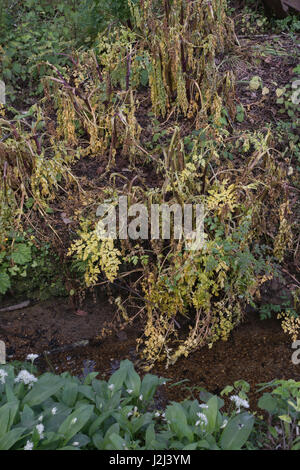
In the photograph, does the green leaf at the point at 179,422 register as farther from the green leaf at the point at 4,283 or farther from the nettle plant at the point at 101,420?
the green leaf at the point at 4,283

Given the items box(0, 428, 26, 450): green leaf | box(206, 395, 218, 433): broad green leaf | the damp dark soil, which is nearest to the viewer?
box(0, 428, 26, 450): green leaf

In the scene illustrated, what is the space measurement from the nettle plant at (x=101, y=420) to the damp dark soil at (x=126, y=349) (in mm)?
837

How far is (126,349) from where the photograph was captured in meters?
4.20

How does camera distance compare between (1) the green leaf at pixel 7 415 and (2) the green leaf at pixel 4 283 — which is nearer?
(1) the green leaf at pixel 7 415

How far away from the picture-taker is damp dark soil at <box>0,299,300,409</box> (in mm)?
3955

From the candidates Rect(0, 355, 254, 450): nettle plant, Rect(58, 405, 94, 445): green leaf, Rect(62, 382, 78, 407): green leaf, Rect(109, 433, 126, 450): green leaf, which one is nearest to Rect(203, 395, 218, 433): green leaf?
Rect(0, 355, 254, 450): nettle plant

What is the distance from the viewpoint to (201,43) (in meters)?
4.86

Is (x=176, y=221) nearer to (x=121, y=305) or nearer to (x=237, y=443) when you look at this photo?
(x=121, y=305)

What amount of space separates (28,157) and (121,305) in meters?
1.38

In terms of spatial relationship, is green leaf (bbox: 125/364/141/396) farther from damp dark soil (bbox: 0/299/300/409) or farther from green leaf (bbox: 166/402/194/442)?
damp dark soil (bbox: 0/299/300/409)

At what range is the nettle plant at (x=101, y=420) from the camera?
2.54 meters

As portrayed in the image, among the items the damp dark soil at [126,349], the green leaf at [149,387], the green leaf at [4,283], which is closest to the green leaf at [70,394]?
the green leaf at [149,387]

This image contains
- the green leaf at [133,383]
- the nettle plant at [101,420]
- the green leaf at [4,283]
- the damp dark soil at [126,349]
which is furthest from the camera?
the green leaf at [4,283]

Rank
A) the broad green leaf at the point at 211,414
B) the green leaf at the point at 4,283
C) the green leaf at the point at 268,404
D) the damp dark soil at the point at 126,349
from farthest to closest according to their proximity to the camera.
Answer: the green leaf at the point at 4,283 → the damp dark soil at the point at 126,349 → the green leaf at the point at 268,404 → the broad green leaf at the point at 211,414
